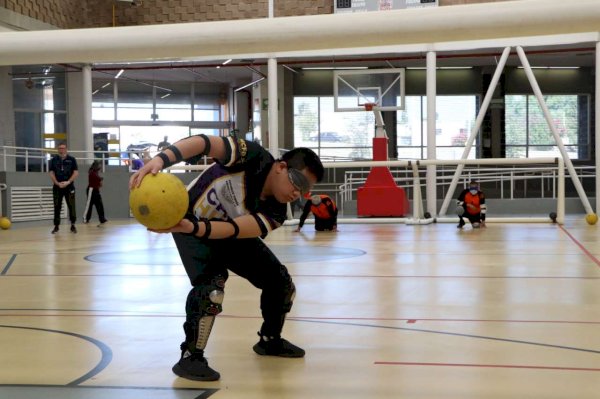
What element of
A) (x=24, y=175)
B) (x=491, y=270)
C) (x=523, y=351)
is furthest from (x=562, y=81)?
(x=523, y=351)

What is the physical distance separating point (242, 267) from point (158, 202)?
1.13 m

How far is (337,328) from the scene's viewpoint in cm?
537

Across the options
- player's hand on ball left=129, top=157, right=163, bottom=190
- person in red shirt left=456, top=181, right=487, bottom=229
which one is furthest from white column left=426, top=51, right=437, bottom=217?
player's hand on ball left=129, top=157, right=163, bottom=190

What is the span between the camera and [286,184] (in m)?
3.85

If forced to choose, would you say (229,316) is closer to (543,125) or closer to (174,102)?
(543,125)

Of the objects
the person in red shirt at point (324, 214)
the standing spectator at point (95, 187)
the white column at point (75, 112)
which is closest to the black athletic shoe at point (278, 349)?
the person in red shirt at point (324, 214)

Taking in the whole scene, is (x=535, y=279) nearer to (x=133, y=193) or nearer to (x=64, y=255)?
(x=133, y=193)

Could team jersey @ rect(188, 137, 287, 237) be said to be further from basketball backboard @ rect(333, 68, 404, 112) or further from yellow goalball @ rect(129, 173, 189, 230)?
Result: basketball backboard @ rect(333, 68, 404, 112)

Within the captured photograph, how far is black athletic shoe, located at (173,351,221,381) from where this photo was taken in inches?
154

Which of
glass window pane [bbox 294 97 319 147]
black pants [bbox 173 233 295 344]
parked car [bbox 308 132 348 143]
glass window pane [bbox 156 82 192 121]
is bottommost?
black pants [bbox 173 233 295 344]

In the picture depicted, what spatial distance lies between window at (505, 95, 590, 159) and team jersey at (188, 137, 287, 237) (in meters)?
30.1

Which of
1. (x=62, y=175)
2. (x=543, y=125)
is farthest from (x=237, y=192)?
(x=543, y=125)

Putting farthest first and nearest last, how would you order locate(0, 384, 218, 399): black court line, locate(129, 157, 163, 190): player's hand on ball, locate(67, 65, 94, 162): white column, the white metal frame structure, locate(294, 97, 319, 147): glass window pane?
locate(294, 97, 319, 147): glass window pane < locate(67, 65, 94, 162): white column < the white metal frame structure < locate(0, 384, 218, 399): black court line < locate(129, 157, 163, 190): player's hand on ball

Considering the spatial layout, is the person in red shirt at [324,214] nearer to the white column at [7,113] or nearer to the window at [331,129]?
the white column at [7,113]
